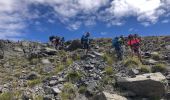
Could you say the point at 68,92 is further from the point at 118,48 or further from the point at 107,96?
the point at 118,48

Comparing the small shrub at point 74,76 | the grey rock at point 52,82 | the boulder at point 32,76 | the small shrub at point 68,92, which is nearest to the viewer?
the small shrub at point 68,92

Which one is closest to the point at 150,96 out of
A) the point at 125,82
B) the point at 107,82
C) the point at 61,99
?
the point at 125,82

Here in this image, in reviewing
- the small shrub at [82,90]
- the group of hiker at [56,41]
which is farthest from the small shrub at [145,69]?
the group of hiker at [56,41]

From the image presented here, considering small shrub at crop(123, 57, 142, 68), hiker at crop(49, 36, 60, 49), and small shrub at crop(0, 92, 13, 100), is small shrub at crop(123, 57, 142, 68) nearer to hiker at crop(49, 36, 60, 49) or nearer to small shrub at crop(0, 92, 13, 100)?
small shrub at crop(0, 92, 13, 100)

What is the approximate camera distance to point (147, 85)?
19734mm

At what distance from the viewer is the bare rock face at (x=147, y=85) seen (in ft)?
64.4

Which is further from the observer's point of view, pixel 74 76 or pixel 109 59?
pixel 109 59

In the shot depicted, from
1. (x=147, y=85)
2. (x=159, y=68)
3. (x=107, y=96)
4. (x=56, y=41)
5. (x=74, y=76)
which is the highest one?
(x=56, y=41)

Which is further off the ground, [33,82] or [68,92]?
[33,82]

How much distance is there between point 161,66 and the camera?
928 inches

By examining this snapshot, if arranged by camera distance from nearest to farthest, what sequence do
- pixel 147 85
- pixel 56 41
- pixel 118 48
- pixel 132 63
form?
pixel 147 85, pixel 132 63, pixel 118 48, pixel 56 41

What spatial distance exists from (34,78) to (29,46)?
33.1m

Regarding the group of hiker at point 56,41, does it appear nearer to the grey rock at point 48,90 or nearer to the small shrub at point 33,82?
the small shrub at point 33,82

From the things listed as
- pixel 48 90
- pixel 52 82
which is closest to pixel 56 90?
pixel 48 90
